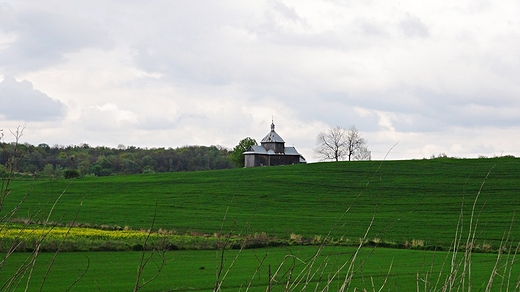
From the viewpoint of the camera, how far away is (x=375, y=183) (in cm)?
5672

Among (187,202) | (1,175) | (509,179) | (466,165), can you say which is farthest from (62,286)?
(466,165)

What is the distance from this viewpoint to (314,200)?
54.1 metres

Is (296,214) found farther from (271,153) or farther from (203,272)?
(271,153)

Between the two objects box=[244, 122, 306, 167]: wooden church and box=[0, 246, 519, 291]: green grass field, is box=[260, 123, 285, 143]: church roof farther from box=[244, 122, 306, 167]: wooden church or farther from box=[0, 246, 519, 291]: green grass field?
box=[0, 246, 519, 291]: green grass field

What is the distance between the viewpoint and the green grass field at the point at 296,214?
62.7 feet

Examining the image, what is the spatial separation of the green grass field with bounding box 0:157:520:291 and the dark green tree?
1370 inches

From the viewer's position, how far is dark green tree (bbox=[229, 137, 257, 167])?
375 feet

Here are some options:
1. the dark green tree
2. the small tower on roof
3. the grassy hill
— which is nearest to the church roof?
the small tower on roof

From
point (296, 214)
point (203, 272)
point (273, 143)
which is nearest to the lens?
point (203, 272)

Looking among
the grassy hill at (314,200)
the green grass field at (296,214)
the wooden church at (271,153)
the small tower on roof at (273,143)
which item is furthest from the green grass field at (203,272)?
the small tower on roof at (273,143)

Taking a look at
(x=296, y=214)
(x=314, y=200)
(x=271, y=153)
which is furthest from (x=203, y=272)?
(x=271, y=153)

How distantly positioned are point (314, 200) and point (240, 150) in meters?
61.5

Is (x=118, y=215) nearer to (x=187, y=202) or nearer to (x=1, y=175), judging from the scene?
(x=187, y=202)

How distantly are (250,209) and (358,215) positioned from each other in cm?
883
